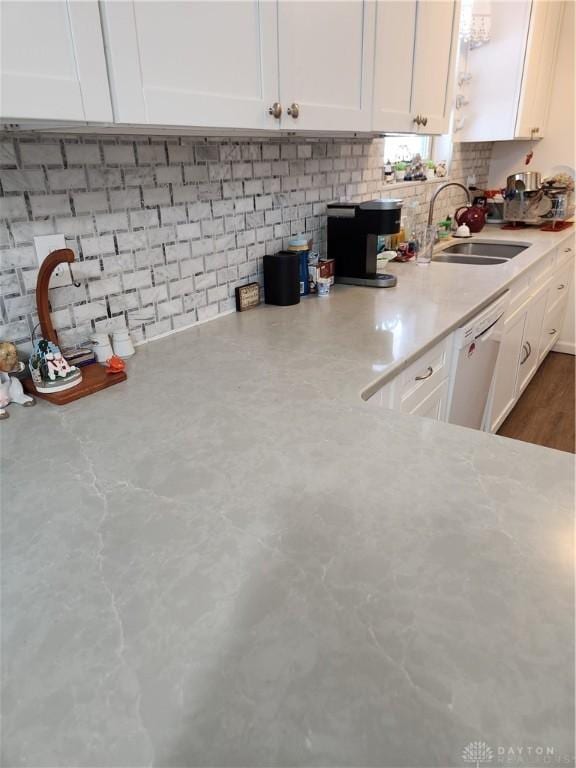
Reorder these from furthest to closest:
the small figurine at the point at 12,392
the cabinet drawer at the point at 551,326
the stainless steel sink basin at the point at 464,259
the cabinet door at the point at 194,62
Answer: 1. the cabinet drawer at the point at 551,326
2. the stainless steel sink basin at the point at 464,259
3. the small figurine at the point at 12,392
4. the cabinet door at the point at 194,62

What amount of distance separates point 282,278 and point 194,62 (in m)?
0.85

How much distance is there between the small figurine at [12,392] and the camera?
1120mm

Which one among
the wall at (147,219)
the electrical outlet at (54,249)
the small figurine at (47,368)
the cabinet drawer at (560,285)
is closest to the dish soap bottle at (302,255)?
the wall at (147,219)

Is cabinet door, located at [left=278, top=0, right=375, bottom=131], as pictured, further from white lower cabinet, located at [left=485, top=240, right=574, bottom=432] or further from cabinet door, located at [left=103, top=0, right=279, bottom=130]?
white lower cabinet, located at [left=485, top=240, right=574, bottom=432]

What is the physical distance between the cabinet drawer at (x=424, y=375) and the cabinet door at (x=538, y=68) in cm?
232

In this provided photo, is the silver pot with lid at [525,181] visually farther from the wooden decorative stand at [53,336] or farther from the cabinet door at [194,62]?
the wooden decorative stand at [53,336]

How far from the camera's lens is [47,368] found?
1144 mm

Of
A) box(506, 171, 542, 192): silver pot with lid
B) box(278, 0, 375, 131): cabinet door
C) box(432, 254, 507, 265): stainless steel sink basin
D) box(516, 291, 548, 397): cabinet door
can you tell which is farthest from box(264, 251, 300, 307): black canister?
box(506, 171, 542, 192): silver pot with lid

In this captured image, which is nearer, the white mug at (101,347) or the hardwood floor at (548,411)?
the white mug at (101,347)

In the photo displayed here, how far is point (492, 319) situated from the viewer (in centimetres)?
204

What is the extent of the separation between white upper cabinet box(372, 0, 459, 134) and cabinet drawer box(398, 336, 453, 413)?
758mm

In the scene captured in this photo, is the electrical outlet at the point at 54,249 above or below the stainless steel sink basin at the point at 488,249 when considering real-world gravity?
above

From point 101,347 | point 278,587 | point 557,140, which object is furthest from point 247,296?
point 557,140

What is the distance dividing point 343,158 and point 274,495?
73.9 inches
